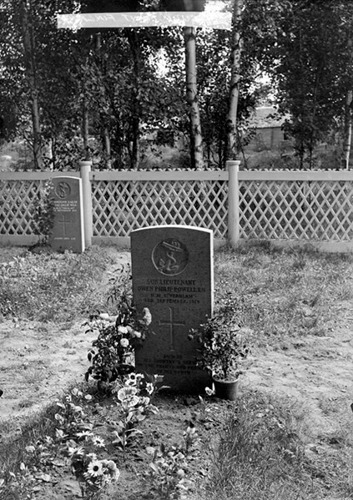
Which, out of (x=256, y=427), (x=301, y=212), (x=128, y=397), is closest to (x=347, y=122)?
(x=301, y=212)

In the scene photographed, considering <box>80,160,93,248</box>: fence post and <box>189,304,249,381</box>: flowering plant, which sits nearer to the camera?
<box>189,304,249,381</box>: flowering plant

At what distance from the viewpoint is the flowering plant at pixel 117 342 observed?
3.99 metres

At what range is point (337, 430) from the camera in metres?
3.86

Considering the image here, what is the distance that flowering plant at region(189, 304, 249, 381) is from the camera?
4020 millimetres

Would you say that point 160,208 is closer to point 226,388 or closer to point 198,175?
point 198,175

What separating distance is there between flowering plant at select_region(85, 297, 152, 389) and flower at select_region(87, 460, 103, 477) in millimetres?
1223

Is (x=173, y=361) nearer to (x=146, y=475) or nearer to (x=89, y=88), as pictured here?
(x=146, y=475)

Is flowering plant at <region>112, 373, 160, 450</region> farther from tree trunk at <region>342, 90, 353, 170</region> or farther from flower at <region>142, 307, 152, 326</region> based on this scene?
tree trunk at <region>342, 90, 353, 170</region>

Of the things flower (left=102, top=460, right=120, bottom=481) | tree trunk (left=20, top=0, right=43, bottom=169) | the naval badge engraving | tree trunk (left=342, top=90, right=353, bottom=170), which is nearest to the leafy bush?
the naval badge engraving

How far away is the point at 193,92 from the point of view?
11.6 m

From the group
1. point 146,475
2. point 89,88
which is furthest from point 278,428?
point 89,88

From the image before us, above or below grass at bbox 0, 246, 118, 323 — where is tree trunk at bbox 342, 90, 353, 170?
above

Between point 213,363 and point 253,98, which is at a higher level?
point 253,98

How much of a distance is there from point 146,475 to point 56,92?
36.5 ft
